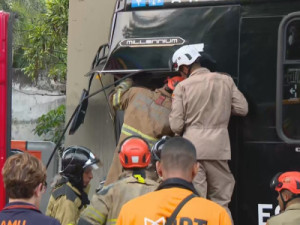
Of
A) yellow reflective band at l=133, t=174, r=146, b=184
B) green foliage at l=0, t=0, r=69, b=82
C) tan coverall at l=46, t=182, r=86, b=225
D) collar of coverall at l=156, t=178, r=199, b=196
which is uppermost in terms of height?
green foliage at l=0, t=0, r=69, b=82

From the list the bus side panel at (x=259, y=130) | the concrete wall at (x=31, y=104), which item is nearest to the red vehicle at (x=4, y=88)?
the bus side panel at (x=259, y=130)

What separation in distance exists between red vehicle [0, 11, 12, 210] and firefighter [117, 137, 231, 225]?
5.88ft

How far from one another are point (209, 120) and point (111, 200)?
1.30 meters

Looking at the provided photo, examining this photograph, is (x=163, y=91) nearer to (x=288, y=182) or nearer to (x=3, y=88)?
(x=3, y=88)

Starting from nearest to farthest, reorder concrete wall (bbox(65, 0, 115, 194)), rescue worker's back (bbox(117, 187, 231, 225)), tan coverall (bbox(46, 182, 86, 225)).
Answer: rescue worker's back (bbox(117, 187, 231, 225)) → tan coverall (bbox(46, 182, 86, 225)) → concrete wall (bbox(65, 0, 115, 194))

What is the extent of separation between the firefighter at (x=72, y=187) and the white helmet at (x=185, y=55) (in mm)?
976

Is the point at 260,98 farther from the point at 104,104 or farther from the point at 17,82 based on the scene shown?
the point at 17,82

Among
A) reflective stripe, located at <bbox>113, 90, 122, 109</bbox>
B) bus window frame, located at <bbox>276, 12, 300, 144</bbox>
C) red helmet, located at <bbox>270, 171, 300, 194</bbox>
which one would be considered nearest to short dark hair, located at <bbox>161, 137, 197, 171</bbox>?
red helmet, located at <bbox>270, 171, 300, 194</bbox>

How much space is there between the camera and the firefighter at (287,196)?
3688 millimetres

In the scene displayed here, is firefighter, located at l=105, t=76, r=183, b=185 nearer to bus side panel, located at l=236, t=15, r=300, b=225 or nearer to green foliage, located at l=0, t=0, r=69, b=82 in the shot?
bus side panel, located at l=236, t=15, r=300, b=225

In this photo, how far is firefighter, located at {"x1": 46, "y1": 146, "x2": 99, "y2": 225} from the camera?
4.30m

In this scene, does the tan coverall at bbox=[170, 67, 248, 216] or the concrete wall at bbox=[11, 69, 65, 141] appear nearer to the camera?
the tan coverall at bbox=[170, 67, 248, 216]

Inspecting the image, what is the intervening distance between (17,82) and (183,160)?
13.2 meters

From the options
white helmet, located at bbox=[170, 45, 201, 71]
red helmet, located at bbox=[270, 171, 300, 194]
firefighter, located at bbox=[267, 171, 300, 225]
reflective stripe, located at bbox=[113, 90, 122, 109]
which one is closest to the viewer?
firefighter, located at bbox=[267, 171, 300, 225]
